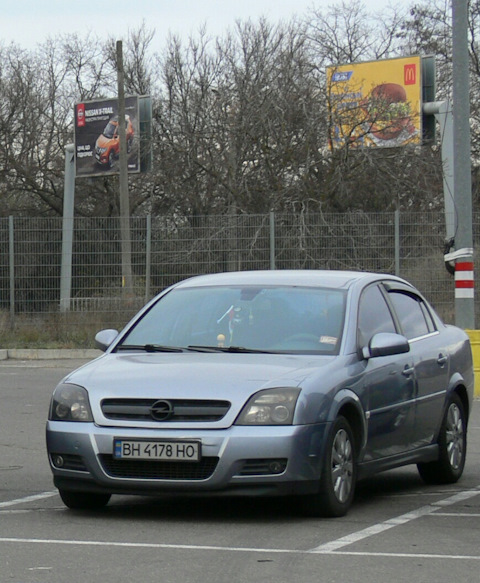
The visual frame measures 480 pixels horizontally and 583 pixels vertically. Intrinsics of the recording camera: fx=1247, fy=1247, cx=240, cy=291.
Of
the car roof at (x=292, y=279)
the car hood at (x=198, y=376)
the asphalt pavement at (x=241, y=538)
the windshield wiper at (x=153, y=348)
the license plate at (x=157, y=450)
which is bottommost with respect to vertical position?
the asphalt pavement at (x=241, y=538)

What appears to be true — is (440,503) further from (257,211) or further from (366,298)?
(257,211)

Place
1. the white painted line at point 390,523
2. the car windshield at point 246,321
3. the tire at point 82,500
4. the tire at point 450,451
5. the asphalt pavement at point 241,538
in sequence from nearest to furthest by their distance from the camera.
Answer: the asphalt pavement at point 241,538 < the white painted line at point 390,523 < the tire at point 82,500 < the car windshield at point 246,321 < the tire at point 450,451

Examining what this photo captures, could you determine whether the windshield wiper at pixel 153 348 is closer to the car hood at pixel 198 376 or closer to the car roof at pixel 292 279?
the car hood at pixel 198 376

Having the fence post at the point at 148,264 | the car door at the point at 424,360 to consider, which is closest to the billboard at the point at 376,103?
the fence post at the point at 148,264

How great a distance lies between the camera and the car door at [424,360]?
828cm

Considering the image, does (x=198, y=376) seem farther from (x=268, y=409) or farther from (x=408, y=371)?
(x=408, y=371)

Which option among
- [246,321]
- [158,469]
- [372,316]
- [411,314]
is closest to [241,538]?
[158,469]

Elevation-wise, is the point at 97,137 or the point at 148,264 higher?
the point at 97,137

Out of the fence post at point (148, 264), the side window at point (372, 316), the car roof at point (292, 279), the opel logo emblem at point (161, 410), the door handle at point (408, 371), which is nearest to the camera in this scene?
the opel logo emblem at point (161, 410)

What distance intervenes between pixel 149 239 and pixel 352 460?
54.9ft

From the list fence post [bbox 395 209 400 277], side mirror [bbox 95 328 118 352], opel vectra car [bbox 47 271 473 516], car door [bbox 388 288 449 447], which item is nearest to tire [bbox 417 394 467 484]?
opel vectra car [bbox 47 271 473 516]

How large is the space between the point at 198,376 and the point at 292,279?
1565 mm

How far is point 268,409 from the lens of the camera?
682cm

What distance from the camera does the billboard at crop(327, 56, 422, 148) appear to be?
3447 cm
